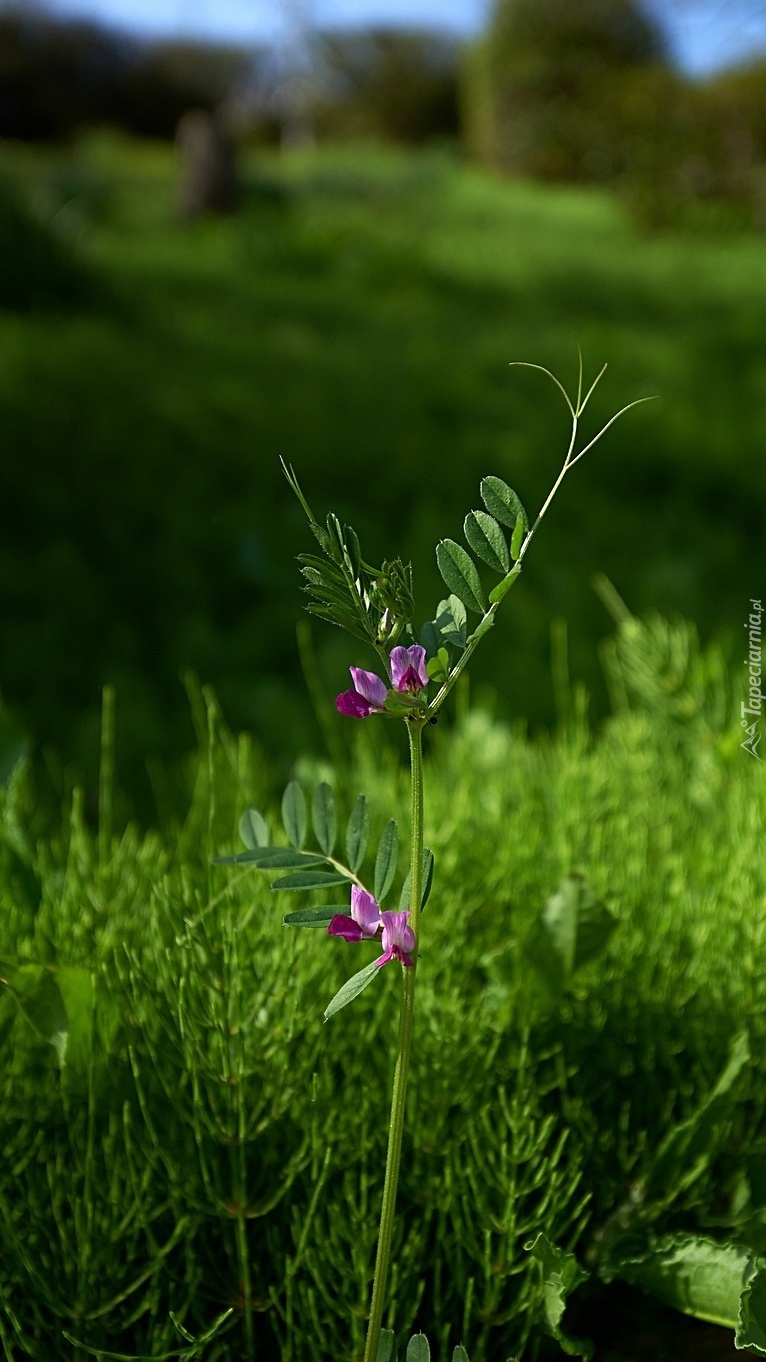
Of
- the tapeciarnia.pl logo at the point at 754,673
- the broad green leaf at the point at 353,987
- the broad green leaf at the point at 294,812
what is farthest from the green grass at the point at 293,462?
the broad green leaf at the point at 353,987

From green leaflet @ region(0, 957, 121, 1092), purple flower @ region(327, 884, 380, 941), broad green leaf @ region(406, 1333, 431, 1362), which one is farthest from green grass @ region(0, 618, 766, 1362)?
purple flower @ region(327, 884, 380, 941)

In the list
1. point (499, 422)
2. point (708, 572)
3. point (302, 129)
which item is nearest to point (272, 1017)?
point (708, 572)

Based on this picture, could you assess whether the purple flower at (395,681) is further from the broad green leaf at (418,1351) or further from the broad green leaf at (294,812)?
the broad green leaf at (418,1351)

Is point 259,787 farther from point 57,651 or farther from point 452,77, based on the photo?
point 452,77

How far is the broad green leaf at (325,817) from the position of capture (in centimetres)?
68

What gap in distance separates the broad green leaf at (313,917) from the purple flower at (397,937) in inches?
1.2

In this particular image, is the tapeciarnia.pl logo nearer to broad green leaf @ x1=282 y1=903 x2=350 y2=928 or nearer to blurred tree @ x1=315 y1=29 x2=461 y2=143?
broad green leaf @ x1=282 y1=903 x2=350 y2=928

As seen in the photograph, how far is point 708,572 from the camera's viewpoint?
8.21 ft

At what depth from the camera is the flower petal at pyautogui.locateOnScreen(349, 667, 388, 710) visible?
0.53 meters

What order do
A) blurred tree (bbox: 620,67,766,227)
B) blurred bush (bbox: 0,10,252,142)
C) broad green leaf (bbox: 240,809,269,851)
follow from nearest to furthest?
broad green leaf (bbox: 240,809,269,851) < blurred tree (bbox: 620,67,766,227) < blurred bush (bbox: 0,10,252,142)

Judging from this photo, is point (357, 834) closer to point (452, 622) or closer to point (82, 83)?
point (452, 622)

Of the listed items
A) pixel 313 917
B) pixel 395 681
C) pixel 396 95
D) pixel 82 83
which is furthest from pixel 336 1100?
pixel 396 95

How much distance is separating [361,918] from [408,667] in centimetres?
12

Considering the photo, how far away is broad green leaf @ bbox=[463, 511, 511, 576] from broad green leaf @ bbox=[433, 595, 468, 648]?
3cm
